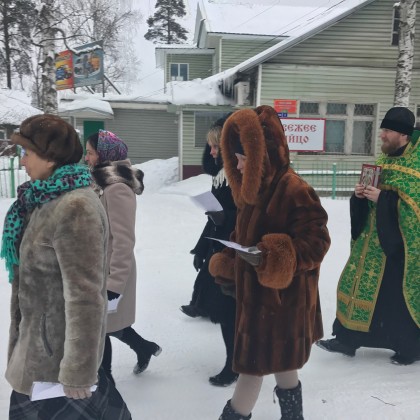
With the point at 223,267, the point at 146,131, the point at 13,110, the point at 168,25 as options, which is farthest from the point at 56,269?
the point at 168,25

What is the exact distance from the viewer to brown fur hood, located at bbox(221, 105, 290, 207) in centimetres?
209

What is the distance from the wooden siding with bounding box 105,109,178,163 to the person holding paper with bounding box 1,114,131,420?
766 inches

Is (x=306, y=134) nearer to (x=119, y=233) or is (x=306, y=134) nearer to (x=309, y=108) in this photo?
(x=309, y=108)

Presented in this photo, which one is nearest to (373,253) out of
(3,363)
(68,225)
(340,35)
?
(68,225)

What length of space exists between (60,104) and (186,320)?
17.8m

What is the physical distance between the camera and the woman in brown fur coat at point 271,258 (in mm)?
2064

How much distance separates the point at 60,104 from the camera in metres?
20.0

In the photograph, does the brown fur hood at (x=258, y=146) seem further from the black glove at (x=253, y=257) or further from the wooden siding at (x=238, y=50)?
the wooden siding at (x=238, y=50)

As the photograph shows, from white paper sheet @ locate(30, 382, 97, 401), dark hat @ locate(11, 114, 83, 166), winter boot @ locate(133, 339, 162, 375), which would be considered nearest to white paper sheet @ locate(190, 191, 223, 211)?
winter boot @ locate(133, 339, 162, 375)

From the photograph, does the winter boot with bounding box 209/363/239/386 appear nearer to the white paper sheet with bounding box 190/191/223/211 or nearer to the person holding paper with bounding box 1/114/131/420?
the white paper sheet with bounding box 190/191/223/211

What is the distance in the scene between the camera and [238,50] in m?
18.8

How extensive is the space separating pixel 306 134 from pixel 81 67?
11.6 m

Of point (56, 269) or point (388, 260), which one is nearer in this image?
point (56, 269)

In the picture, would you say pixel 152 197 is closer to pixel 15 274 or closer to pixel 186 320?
pixel 186 320
